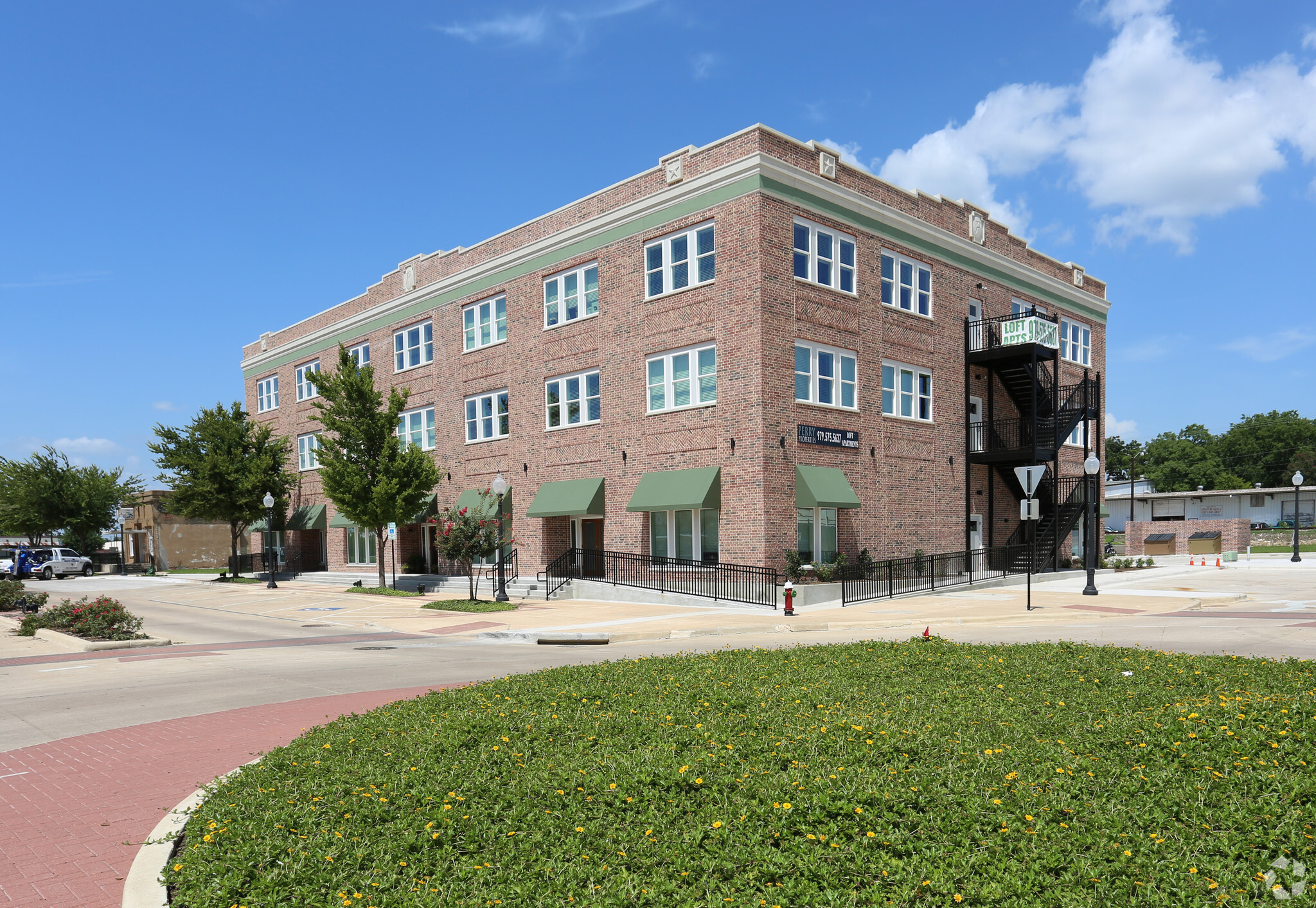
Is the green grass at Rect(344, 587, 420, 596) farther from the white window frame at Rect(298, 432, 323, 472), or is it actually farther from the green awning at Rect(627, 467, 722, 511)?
the white window frame at Rect(298, 432, 323, 472)

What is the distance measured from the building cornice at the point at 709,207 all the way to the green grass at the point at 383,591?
12140 millimetres

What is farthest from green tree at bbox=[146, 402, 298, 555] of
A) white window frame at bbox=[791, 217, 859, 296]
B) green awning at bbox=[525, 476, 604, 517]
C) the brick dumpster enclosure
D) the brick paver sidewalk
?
the brick dumpster enclosure

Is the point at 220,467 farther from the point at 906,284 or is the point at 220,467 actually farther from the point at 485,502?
the point at 906,284

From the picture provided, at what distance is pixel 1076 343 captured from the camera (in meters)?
39.8

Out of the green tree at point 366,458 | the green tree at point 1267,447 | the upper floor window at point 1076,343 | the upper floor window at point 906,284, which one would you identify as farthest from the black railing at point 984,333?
the green tree at point 1267,447

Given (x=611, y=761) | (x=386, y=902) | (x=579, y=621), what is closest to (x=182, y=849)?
(x=386, y=902)

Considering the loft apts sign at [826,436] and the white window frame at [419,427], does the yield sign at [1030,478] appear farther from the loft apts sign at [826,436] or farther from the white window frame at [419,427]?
the white window frame at [419,427]

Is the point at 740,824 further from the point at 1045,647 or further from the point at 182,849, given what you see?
the point at 1045,647

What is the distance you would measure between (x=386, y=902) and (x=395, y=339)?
37878 mm

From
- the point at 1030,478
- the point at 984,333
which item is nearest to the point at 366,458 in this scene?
the point at 1030,478

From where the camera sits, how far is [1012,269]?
34969mm

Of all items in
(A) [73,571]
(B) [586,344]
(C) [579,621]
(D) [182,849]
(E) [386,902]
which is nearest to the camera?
(E) [386,902]

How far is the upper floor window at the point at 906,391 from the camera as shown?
28.9 m

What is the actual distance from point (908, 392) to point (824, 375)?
4894 millimetres
